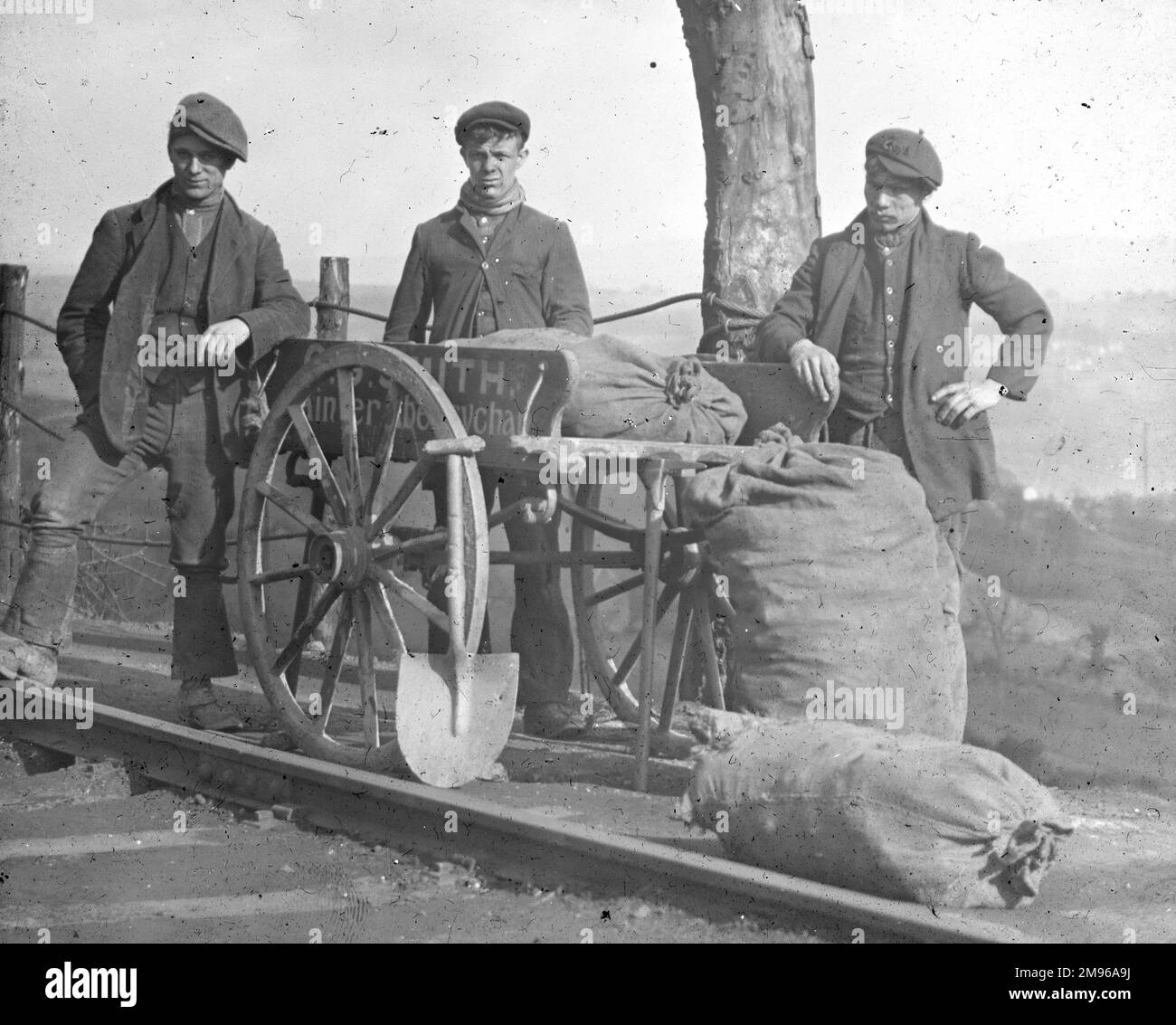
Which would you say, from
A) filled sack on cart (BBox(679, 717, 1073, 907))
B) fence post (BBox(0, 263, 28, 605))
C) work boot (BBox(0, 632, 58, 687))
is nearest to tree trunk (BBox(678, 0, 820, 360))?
work boot (BBox(0, 632, 58, 687))

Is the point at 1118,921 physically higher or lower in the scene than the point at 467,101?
lower

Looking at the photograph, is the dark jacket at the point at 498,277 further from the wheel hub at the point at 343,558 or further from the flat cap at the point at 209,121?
the wheel hub at the point at 343,558

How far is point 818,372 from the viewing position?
17.9ft

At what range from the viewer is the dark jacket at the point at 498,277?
20.7ft

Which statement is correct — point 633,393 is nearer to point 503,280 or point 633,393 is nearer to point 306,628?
point 503,280

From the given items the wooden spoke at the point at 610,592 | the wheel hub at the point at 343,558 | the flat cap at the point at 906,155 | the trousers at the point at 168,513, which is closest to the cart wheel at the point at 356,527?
the wheel hub at the point at 343,558

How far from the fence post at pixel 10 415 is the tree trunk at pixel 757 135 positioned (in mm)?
4944

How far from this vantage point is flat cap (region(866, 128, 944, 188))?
17.8ft

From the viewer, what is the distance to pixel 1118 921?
3.98m

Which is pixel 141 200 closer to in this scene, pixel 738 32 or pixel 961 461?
pixel 738 32

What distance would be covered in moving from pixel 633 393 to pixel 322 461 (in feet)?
3.78

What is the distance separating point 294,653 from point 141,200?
2.04m
